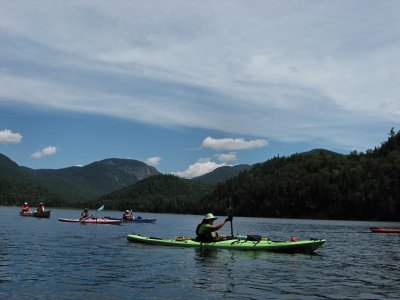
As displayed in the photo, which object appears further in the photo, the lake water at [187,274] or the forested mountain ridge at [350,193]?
the forested mountain ridge at [350,193]

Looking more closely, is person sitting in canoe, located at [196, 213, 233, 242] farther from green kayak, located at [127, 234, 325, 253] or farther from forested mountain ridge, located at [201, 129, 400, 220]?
forested mountain ridge, located at [201, 129, 400, 220]

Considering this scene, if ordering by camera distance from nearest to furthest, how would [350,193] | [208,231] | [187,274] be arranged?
1. [187,274]
2. [208,231]
3. [350,193]

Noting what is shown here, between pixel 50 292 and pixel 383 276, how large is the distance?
1721 cm

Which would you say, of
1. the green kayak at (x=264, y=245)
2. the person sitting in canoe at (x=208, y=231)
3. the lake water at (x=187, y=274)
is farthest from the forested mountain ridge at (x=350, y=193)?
the lake water at (x=187, y=274)

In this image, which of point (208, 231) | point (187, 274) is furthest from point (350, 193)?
point (187, 274)

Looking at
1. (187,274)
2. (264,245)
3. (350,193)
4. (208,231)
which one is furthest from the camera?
(350,193)

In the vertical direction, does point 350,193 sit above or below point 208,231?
above

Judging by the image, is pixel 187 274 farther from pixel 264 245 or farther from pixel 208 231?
pixel 208 231

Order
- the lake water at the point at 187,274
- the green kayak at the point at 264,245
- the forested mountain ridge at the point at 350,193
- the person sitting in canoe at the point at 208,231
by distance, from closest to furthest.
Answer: the lake water at the point at 187,274 < the green kayak at the point at 264,245 < the person sitting in canoe at the point at 208,231 < the forested mountain ridge at the point at 350,193

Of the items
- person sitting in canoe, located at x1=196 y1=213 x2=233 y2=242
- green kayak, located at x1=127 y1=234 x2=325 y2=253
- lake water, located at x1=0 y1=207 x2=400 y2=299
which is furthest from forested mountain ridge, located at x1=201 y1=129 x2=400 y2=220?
lake water, located at x1=0 y1=207 x2=400 y2=299

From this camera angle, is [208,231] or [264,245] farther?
[208,231]

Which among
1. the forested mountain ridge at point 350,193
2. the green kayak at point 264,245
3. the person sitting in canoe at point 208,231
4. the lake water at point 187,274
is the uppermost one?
the forested mountain ridge at point 350,193

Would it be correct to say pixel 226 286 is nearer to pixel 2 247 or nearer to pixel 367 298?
pixel 367 298

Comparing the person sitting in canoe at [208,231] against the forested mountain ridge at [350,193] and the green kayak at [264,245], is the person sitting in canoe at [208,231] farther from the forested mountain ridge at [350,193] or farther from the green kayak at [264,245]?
the forested mountain ridge at [350,193]
